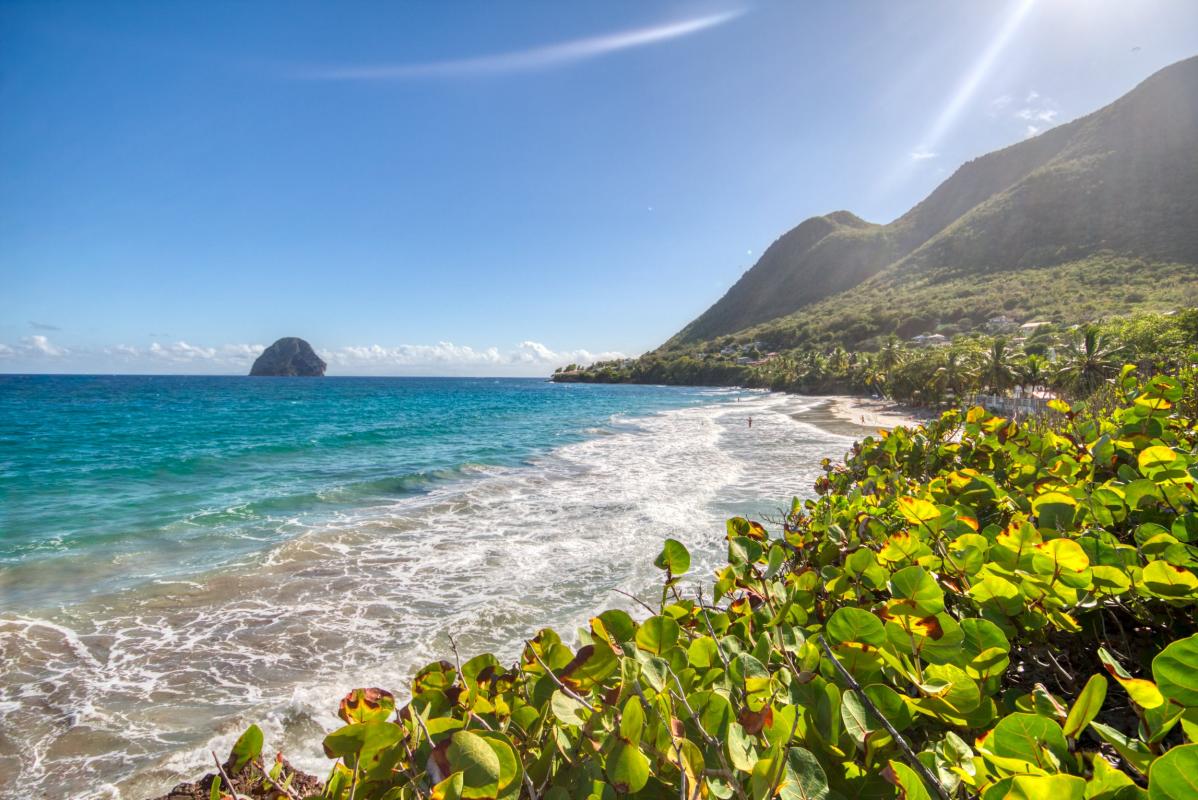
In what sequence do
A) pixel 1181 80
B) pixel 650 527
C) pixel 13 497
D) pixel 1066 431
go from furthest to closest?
1. pixel 1181 80
2. pixel 13 497
3. pixel 650 527
4. pixel 1066 431

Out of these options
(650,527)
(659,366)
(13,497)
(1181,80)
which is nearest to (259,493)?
(13,497)

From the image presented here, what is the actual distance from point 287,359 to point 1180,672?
195805 millimetres

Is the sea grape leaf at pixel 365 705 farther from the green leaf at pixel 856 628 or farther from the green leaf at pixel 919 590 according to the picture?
the green leaf at pixel 919 590

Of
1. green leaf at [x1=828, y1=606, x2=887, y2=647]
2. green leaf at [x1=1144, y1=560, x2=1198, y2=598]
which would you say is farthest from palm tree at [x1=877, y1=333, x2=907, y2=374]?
green leaf at [x1=828, y1=606, x2=887, y2=647]

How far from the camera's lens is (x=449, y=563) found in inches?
324

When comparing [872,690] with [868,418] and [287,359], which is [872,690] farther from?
[287,359]

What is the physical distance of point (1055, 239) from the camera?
230 feet

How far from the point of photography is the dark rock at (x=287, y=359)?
6570 inches

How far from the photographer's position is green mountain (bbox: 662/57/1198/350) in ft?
Result: 184

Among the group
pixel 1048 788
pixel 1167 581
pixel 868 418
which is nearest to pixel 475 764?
pixel 1048 788

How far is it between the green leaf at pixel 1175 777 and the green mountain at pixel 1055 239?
6149 centimetres

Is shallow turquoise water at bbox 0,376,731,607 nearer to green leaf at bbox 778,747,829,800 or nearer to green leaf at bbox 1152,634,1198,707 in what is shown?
green leaf at bbox 778,747,829,800

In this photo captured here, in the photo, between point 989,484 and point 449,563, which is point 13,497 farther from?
point 989,484

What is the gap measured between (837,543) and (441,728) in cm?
178
